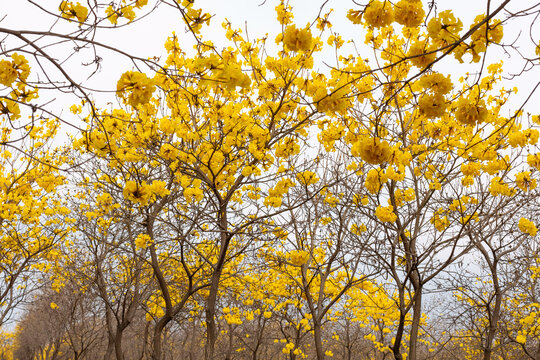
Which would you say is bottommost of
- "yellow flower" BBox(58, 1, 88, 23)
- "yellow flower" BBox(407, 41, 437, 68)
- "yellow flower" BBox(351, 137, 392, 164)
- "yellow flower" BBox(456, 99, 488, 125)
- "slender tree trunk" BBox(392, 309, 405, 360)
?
"slender tree trunk" BBox(392, 309, 405, 360)

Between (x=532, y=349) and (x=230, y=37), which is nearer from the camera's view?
(x=230, y=37)

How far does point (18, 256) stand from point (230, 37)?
6413 mm

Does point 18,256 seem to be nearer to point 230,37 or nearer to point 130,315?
point 130,315

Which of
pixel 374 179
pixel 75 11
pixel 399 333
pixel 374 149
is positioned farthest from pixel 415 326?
pixel 75 11

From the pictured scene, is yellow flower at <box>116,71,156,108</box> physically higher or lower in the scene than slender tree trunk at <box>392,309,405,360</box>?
higher

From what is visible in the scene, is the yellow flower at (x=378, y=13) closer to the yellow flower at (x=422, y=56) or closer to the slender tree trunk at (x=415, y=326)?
the yellow flower at (x=422, y=56)

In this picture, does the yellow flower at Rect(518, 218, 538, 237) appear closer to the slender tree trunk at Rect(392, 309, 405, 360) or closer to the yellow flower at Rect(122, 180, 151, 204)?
the slender tree trunk at Rect(392, 309, 405, 360)

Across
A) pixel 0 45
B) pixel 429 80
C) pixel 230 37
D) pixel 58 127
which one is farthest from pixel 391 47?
pixel 58 127

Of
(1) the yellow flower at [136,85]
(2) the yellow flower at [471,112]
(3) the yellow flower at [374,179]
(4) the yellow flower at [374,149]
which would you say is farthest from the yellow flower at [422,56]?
(1) the yellow flower at [136,85]

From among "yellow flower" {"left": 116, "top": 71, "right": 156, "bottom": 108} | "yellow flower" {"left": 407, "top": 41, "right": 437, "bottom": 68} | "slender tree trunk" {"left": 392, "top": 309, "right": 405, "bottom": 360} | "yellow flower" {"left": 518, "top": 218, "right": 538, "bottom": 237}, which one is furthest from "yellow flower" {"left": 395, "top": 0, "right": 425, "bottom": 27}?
"slender tree trunk" {"left": 392, "top": 309, "right": 405, "bottom": 360}

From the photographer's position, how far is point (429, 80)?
1801 mm

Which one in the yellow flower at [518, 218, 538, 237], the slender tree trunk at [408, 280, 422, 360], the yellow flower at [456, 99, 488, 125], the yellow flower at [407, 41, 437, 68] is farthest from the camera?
the slender tree trunk at [408, 280, 422, 360]

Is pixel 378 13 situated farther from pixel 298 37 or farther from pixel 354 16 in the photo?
pixel 298 37

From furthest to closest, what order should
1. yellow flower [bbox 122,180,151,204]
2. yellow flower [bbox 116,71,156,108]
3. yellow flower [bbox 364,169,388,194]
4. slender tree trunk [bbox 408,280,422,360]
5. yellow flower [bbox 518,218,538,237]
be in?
slender tree trunk [bbox 408,280,422,360]
yellow flower [bbox 518,218,538,237]
yellow flower [bbox 364,169,388,194]
yellow flower [bbox 122,180,151,204]
yellow flower [bbox 116,71,156,108]
